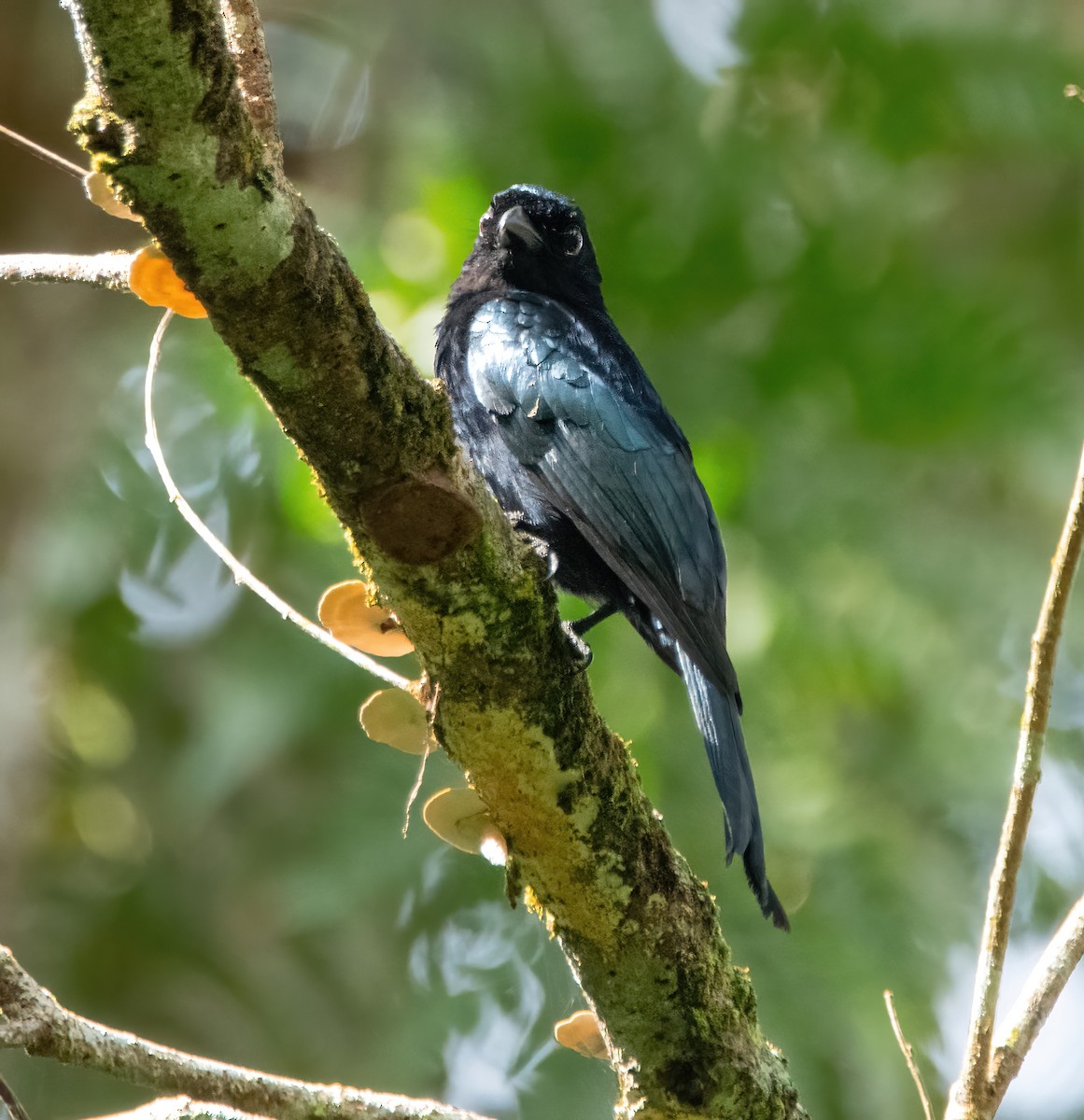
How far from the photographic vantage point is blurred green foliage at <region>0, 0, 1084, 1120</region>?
17.3ft

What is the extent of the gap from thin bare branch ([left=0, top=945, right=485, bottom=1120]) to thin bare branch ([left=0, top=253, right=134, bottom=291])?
1166 millimetres

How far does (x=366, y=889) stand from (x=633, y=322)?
8.75 ft

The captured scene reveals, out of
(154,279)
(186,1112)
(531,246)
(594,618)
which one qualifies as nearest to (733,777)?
(594,618)

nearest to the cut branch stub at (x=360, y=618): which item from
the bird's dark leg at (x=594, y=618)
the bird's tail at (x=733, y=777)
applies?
the bird's dark leg at (x=594, y=618)

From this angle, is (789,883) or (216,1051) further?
(216,1051)

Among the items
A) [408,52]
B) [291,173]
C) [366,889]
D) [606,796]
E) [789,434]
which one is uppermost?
[408,52]

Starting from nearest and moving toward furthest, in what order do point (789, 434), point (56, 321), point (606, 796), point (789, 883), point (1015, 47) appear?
1. point (606, 796)
2. point (789, 883)
3. point (789, 434)
4. point (1015, 47)
5. point (56, 321)

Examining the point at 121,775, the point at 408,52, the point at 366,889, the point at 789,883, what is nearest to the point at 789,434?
the point at 789,883

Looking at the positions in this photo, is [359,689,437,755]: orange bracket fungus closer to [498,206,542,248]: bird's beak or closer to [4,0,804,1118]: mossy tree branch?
[4,0,804,1118]: mossy tree branch

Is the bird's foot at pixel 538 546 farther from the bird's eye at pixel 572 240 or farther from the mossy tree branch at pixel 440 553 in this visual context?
the bird's eye at pixel 572 240

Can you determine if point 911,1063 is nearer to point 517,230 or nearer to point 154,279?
point 154,279

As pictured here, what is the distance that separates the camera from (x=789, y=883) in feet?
16.9

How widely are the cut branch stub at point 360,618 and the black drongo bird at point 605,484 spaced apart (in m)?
0.45

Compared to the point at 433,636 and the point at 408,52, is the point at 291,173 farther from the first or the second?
the point at 433,636
